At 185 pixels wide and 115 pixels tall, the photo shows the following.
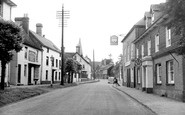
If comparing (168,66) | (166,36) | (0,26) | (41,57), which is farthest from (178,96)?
(41,57)

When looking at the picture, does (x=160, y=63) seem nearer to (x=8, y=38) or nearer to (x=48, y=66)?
(x=8, y=38)

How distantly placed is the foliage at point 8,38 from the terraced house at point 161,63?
9751mm

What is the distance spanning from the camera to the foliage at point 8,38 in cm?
1803

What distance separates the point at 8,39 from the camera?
18.2 meters

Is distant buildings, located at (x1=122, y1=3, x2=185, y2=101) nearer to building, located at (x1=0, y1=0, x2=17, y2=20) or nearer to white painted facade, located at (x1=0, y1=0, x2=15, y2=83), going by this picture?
white painted facade, located at (x1=0, y1=0, x2=15, y2=83)

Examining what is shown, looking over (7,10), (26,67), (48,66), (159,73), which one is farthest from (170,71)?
(48,66)

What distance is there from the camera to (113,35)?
31.1 meters

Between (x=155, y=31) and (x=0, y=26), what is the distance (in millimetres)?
12568

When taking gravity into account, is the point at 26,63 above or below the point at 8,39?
below

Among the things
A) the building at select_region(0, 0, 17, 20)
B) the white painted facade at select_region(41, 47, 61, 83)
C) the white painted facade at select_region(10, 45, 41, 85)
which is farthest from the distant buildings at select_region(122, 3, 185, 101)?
the white painted facade at select_region(41, 47, 61, 83)

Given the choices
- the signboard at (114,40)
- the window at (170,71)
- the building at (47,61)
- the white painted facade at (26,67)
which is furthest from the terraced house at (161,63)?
the building at (47,61)

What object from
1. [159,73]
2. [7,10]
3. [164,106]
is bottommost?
[164,106]

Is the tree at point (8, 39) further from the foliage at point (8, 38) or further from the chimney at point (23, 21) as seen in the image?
the chimney at point (23, 21)

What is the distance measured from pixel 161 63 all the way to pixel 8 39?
11.7m
